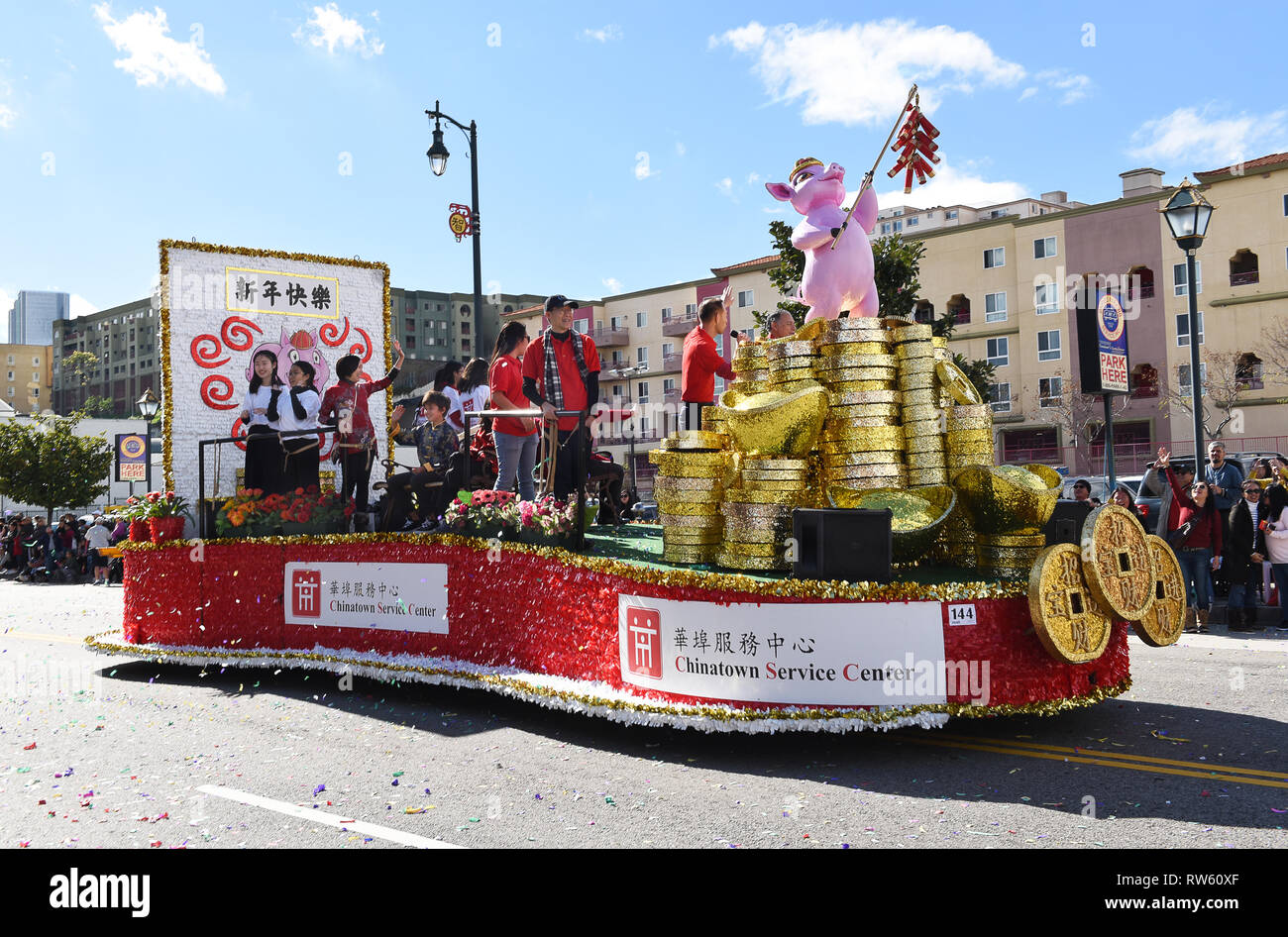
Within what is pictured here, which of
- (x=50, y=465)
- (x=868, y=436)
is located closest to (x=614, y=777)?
(x=868, y=436)

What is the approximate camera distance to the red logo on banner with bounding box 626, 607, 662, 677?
6.30 m

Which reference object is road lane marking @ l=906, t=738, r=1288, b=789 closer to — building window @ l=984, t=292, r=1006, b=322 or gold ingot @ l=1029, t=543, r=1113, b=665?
→ gold ingot @ l=1029, t=543, r=1113, b=665

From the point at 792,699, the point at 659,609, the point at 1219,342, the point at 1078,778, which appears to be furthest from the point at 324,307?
the point at 1219,342

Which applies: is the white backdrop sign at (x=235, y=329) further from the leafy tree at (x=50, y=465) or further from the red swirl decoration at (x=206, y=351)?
the leafy tree at (x=50, y=465)

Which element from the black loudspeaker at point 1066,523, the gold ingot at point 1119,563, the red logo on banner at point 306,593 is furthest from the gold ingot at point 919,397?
the red logo on banner at point 306,593

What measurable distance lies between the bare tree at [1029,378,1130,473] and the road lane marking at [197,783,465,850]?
43420mm

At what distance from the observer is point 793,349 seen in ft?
24.2

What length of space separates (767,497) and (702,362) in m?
2.05

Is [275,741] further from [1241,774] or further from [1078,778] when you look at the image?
[1241,774]

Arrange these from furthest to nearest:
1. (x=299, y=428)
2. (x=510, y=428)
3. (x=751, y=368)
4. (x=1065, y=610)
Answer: (x=299, y=428) → (x=510, y=428) → (x=751, y=368) → (x=1065, y=610)

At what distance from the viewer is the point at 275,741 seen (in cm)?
712

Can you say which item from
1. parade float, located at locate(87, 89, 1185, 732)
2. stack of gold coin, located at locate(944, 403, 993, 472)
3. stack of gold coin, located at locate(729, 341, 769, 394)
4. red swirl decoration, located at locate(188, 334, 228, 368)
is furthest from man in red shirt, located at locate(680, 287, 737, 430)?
red swirl decoration, located at locate(188, 334, 228, 368)

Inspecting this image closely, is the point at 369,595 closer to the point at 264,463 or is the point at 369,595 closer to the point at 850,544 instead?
the point at 264,463

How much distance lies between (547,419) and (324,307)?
4.94m
